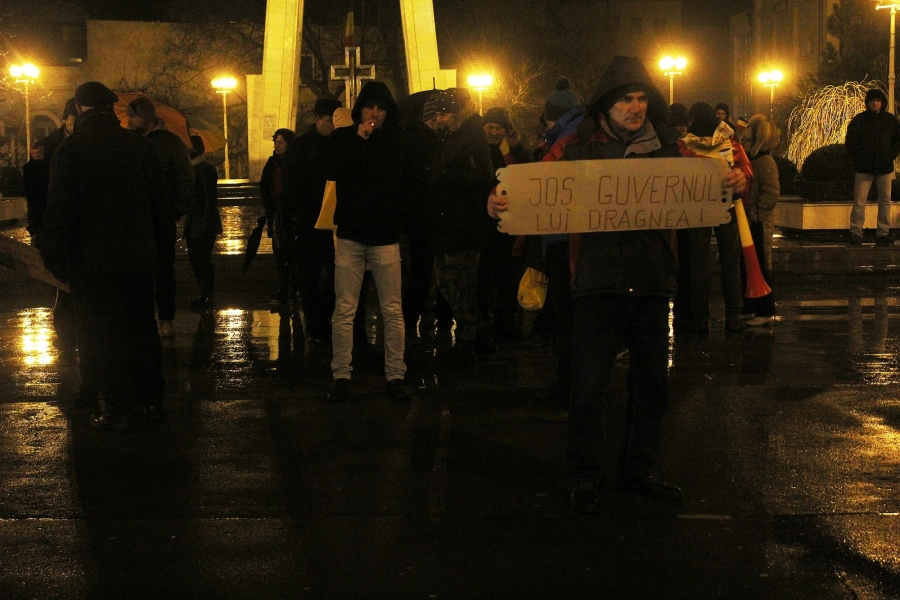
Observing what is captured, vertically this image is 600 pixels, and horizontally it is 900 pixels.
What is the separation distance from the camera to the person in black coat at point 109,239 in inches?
283

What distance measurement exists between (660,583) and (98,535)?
7.83 ft

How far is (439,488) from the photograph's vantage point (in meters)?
6.07

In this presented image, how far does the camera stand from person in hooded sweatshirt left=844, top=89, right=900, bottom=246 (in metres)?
16.7

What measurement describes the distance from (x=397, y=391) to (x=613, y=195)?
2970 mm

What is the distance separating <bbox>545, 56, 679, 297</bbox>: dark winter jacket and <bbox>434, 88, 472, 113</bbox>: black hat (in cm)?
334

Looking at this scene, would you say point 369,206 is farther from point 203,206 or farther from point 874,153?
point 874,153

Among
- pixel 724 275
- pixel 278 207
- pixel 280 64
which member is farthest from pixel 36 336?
pixel 280 64

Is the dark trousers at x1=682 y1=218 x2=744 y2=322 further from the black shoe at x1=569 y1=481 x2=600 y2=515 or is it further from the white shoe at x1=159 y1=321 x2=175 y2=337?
the black shoe at x1=569 y1=481 x2=600 y2=515

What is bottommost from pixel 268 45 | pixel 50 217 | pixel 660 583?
pixel 660 583

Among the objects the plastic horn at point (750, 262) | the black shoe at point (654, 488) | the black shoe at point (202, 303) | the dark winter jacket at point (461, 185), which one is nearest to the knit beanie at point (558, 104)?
the dark winter jacket at point (461, 185)

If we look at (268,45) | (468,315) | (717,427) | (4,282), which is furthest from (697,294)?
(268,45)

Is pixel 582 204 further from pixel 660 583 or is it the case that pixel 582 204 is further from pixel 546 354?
pixel 546 354

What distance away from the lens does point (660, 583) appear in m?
4.71

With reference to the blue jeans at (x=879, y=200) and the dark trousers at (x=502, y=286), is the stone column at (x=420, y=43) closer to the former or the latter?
the blue jeans at (x=879, y=200)
